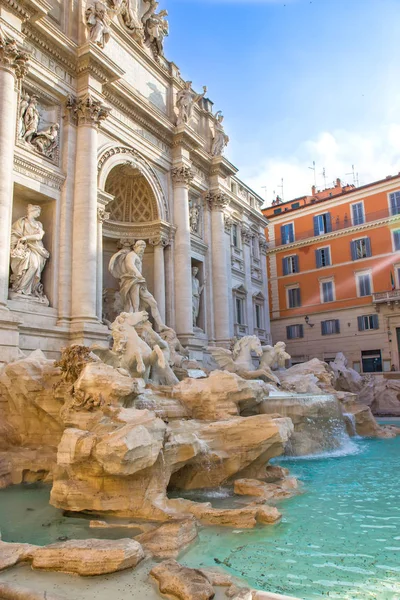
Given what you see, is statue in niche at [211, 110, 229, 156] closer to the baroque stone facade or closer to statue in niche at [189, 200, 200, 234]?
the baroque stone facade

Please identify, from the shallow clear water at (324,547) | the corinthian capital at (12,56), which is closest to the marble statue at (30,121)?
the corinthian capital at (12,56)

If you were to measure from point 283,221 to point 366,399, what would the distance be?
49.4 ft

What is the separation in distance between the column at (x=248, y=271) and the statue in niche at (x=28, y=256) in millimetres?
12362

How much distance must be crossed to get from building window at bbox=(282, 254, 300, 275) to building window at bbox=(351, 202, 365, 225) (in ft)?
14.1

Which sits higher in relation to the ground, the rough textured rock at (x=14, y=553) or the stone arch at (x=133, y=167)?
the stone arch at (x=133, y=167)

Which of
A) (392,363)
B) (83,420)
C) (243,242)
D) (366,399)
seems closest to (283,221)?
(243,242)

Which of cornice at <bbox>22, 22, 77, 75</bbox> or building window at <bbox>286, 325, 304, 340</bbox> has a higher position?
cornice at <bbox>22, 22, 77, 75</bbox>

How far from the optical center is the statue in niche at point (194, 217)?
18469 millimetres

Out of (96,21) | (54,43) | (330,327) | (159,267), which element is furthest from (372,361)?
(54,43)

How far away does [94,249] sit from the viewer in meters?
12.2

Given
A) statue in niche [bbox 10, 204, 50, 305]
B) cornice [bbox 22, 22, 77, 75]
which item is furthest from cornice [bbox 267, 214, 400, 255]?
statue in niche [bbox 10, 204, 50, 305]

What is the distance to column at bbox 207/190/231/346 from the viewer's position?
1855 cm

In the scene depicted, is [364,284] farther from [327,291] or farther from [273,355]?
[273,355]

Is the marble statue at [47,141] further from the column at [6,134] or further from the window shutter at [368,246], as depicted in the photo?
→ the window shutter at [368,246]
